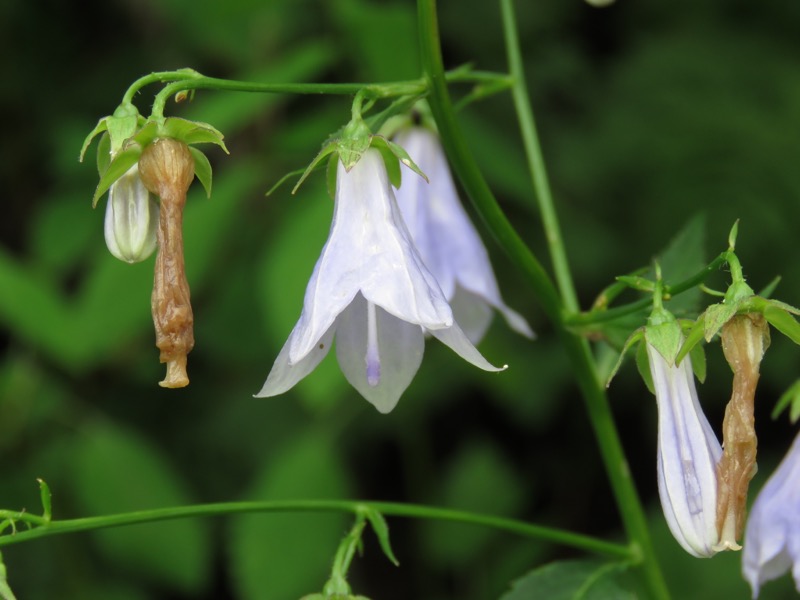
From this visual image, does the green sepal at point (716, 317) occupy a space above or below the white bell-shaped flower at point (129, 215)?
below

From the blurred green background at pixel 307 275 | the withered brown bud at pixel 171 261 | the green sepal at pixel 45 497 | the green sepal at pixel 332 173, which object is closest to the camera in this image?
the withered brown bud at pixel 171 261

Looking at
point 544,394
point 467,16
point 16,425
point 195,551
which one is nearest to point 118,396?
point 16,425

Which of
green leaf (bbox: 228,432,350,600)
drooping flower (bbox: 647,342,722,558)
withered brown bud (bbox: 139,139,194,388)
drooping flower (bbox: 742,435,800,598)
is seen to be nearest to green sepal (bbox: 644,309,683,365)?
drooping flower (bbox: 647,342,722,558)

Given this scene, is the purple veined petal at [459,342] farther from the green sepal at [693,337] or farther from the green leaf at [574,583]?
the green leaf at [574,583]

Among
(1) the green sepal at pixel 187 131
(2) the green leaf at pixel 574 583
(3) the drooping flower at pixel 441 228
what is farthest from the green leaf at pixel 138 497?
(1) the green sepal at pixel 187 131

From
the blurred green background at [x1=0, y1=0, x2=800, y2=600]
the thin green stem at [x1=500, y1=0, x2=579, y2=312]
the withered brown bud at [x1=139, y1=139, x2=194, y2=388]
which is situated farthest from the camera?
the blurred green background at [x1=0, y1=0, x2=800, y2=600]

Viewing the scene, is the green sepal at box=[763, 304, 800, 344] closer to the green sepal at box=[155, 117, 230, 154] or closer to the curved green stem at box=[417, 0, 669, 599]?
the curved green stem at box=[417, 0, 669, 599]
